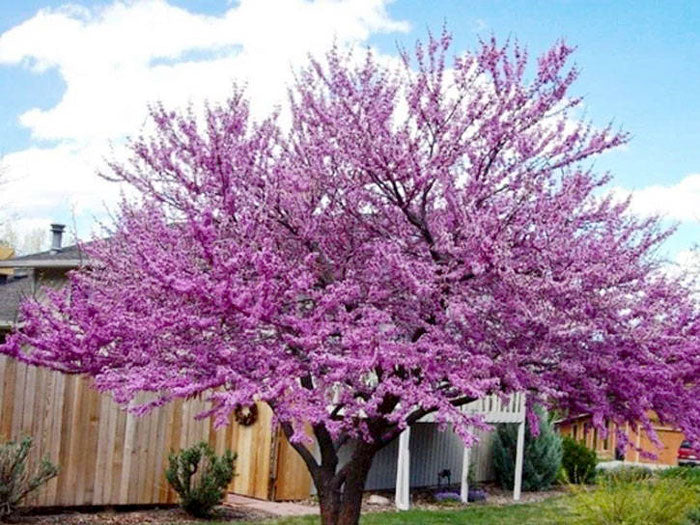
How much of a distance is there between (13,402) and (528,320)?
522 cm

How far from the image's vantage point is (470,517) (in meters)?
10.5

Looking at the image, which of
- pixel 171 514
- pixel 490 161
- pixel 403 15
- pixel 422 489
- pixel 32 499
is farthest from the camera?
pixel 422 489

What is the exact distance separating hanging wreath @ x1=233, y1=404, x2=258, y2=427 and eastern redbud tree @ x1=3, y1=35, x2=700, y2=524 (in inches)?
188

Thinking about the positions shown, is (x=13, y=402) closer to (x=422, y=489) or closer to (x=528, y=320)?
(x=528, y=320)

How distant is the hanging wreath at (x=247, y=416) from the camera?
1098cm

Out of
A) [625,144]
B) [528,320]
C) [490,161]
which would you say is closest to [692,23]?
[625,144]

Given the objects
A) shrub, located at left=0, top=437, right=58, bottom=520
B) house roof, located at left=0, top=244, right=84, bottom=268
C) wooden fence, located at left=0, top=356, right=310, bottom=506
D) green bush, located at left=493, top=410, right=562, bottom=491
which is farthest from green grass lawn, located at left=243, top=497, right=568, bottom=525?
house roof, located at left=0, top=244, right=84, bottom=268

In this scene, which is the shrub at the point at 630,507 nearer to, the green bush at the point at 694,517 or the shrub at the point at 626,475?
the green bush at the point at 694,517

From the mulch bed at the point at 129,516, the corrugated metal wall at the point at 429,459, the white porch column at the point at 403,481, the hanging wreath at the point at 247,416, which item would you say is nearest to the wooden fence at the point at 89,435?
the mulch bed at the point at 129,516

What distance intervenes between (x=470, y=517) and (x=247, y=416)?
9.84ft

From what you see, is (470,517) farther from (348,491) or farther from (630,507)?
(348,491)

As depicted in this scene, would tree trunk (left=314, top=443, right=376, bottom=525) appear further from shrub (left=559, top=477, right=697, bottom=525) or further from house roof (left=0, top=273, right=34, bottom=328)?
house roof (left=0, top=273, right=34, bottom=328)

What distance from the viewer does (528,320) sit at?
5.29 meters

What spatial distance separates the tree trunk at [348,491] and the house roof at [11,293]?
9.73m
